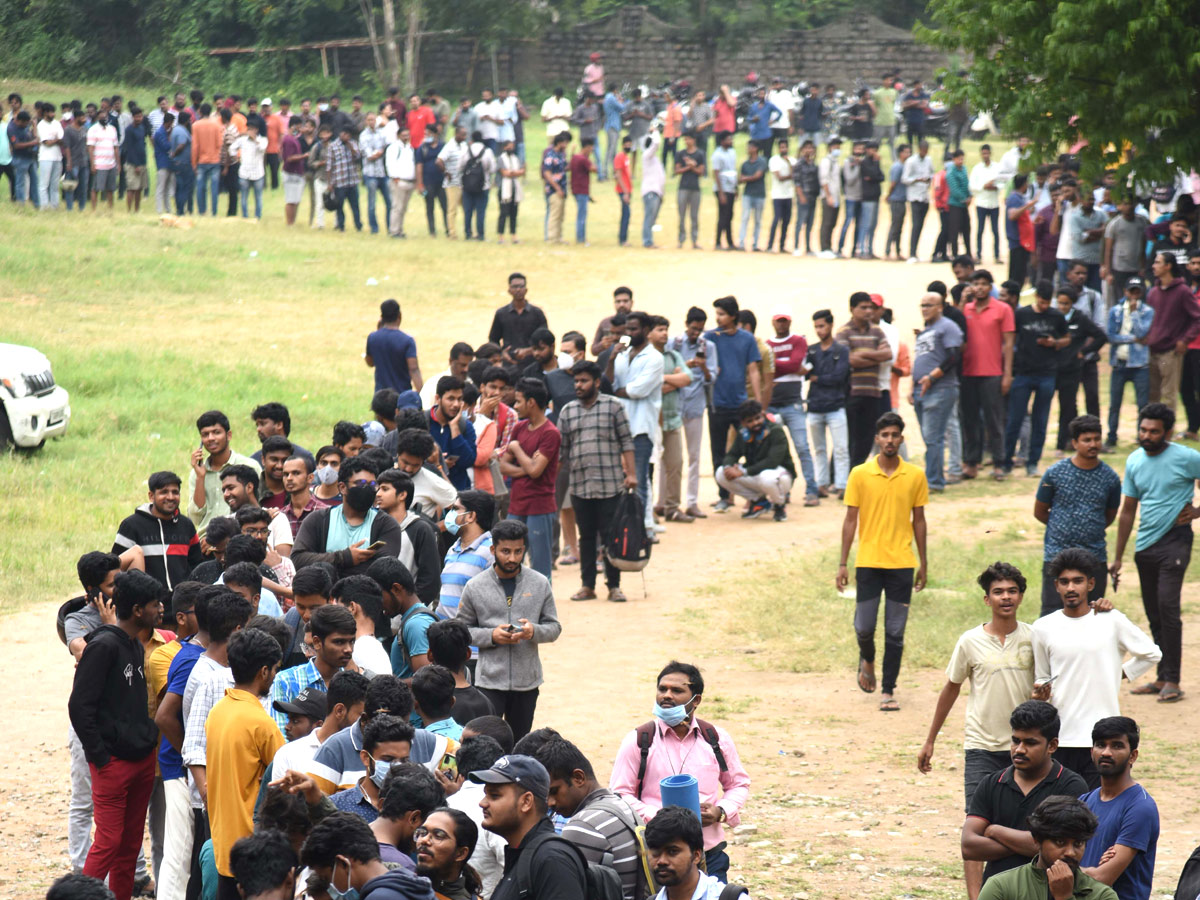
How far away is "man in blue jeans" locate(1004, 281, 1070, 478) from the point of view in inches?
598

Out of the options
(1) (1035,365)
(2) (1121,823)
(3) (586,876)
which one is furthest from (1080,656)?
(1) (1035,365)

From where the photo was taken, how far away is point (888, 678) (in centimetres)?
981

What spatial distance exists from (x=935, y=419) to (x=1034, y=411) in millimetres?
1222

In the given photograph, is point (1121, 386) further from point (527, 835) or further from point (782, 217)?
point (527, 835)

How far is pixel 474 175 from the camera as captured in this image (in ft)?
87.4

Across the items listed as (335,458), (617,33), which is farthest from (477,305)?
(617,33)

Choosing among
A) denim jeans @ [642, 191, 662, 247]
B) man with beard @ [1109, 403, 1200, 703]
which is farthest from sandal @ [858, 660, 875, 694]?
denim jeans @ [642, 191, 662, 247]

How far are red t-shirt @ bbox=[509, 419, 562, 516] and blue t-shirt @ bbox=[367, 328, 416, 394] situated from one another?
100 inches

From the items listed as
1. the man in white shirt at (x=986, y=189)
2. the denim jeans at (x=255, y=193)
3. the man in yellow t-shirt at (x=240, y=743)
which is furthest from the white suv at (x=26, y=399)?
the man in white shirt at (x=986, y=189)

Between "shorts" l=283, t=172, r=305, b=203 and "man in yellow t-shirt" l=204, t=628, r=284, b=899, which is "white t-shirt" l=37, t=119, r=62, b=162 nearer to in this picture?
"shorts" l=283, t=172, r=305, b=203

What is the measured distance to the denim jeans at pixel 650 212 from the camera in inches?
1081

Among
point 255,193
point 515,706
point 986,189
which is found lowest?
point 515,706

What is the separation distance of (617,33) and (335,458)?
127ft

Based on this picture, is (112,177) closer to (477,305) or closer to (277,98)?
(477,305)
